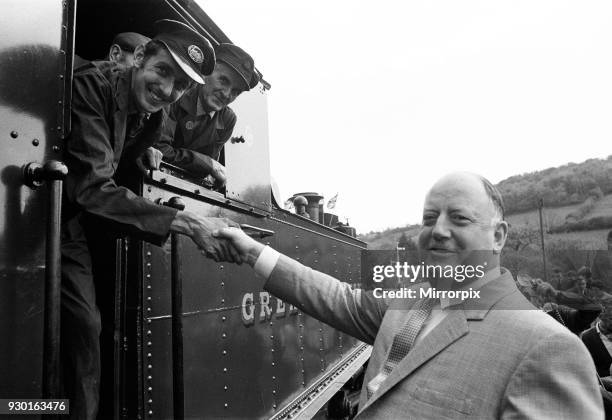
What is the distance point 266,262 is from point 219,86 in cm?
143

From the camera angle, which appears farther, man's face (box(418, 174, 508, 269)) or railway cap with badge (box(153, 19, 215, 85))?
railway cap with badge (box(153, 19, 215, 85))

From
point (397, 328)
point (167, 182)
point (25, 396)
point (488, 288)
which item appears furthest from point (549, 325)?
point (167, 182)

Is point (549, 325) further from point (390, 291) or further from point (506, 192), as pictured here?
point (506, 192)

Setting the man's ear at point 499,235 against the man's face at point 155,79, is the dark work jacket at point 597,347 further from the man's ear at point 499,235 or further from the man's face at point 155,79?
the man's face at point 155,79

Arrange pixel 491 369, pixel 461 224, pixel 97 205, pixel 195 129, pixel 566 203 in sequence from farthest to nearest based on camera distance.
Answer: pixel 566 203 < pixel 195 129 < pixel 97 205 < pixel 461 224 < pixel 491 369

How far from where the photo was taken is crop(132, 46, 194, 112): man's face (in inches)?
82.1

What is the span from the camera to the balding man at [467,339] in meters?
1.24

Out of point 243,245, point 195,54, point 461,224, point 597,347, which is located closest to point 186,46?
point 195,54

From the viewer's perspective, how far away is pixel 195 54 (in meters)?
2.26

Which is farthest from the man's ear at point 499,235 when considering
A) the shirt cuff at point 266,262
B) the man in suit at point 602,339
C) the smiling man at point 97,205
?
the man in suit at point 602,339

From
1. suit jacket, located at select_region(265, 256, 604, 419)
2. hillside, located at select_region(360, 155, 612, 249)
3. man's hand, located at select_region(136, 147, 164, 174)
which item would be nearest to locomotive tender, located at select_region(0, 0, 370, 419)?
man's hand, located at select_region(136, 147, 164, 174)

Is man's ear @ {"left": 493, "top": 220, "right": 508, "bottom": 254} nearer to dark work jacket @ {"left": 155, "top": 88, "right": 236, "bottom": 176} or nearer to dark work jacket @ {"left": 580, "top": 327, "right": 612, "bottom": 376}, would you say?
dark work jacket @ {"left": 155, "top": 88, "right": 236, "bottom": 176}

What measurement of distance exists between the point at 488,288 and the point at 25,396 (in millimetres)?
1465

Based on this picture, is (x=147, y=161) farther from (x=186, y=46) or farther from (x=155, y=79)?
(x=186, y=46)
